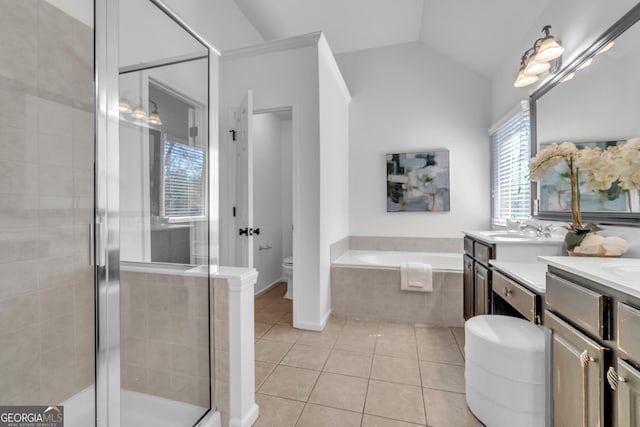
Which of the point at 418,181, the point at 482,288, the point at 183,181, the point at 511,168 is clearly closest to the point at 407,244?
the point at 418,181

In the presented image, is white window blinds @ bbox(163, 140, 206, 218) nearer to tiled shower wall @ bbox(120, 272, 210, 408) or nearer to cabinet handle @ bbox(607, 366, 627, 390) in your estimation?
tiled shower wall @ bbox(120, 272, 210, 408)

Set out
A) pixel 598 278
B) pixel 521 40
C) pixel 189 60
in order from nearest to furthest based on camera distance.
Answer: pixel 598 278, pixel 189 60, pixel 521 40

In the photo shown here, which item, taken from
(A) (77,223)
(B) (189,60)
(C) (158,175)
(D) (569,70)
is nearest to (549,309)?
(D) (569,70)

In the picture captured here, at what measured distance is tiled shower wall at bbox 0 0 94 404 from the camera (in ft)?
3.66

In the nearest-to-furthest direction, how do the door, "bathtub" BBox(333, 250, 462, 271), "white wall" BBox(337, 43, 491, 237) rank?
the door
"bathtub" BBox(333, 250, 462, 271)
"white wall" BBox(337, 43, 491, 237)

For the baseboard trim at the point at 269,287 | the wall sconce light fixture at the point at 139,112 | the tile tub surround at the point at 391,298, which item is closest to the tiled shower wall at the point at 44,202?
the wall sconce light fixture at the point at 139,112

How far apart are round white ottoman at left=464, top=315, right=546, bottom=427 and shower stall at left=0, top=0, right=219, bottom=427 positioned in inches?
52.5

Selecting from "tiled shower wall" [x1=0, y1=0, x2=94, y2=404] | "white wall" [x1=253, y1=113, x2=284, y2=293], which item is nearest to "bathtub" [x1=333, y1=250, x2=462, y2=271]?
"white wall" [x1=253, y1=113, x2=284, y2=293]

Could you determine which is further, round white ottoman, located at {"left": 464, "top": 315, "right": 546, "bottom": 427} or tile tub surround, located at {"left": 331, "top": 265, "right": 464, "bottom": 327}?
tile tub surround, located at {"left": 331, "top": 265, "right": 464, "bottom": 327}

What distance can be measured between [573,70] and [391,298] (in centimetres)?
218

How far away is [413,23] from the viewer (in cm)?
322

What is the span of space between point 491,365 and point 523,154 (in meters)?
2.01

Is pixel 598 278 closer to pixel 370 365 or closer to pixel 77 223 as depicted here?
pixel 370 365

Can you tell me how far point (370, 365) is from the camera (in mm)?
1995
